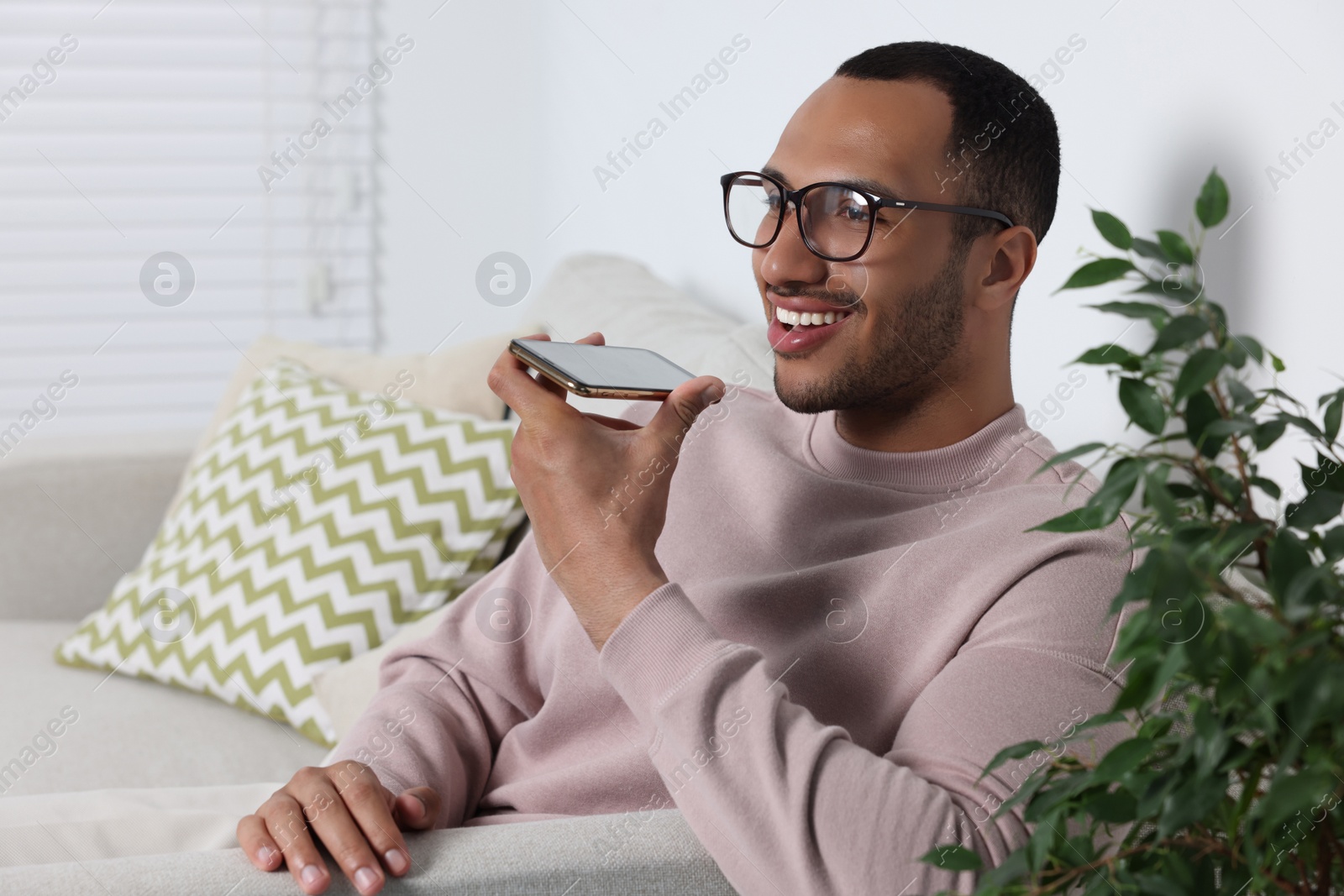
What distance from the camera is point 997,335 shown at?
3.57 ft

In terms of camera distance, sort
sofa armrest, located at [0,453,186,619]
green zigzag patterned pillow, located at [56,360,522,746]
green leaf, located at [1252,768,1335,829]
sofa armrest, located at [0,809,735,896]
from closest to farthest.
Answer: green leaf, located at [1252,768,1335,829] → sofa armrest, located at [0,809,735,896] → green zigzag patterned pillow, located at [56,360,522,746] → sofa armrest, located at [0,453,186,619]

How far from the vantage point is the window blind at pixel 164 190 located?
3.25 meters

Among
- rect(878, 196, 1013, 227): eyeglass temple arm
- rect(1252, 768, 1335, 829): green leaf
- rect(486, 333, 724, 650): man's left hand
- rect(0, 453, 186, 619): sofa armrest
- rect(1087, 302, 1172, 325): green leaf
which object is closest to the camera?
rect(1252, 768, 1335, 829): green leaf

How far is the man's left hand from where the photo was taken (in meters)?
0.85

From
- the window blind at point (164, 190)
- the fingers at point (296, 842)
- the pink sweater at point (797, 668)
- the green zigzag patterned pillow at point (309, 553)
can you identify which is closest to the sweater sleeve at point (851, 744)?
the pink sweater at point (797, 668)

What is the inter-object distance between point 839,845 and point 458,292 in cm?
283

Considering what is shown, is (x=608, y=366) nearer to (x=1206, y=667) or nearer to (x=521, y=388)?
(x=521, y=388)

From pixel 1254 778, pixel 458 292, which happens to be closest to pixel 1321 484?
pixel 1254 778

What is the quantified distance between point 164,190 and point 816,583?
2878mm

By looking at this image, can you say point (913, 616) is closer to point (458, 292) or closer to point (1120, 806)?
point (1120, 806)

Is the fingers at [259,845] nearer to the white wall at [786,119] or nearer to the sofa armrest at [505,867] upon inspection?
the sofa armrest at [505,867]

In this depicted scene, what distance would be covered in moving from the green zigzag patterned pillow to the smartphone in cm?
64

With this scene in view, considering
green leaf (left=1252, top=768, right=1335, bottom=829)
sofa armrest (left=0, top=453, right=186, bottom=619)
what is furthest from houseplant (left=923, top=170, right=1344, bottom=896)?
sofa armrest (left=0, top=453, right=186, bottom=619)

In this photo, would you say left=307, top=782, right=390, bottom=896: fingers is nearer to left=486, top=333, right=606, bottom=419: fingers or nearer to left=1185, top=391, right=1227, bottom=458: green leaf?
left=486, top=333, right=606, bottom=419: fingers
